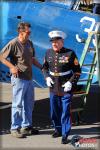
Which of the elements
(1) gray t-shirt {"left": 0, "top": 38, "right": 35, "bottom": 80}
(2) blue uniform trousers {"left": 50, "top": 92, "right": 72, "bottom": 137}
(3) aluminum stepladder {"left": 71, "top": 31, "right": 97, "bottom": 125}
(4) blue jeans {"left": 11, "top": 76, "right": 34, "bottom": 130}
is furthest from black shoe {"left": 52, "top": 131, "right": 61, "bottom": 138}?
(1) gray t-shirt {"left": 0, "top": 38, "right": 35, "bottom": 80}

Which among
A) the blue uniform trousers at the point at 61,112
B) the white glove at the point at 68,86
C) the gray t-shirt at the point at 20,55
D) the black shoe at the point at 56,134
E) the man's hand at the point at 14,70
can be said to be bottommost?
the black shoe at the point at 56,134

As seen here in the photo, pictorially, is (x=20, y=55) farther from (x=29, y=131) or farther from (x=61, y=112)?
(x=29, y=131)

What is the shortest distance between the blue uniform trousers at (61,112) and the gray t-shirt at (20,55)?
0.51 m

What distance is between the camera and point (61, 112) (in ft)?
22.7

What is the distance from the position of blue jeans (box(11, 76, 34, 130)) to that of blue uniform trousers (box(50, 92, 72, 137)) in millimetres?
406

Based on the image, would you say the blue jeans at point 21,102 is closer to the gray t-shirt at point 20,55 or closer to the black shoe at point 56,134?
→ the gray t-shirt at point 20,55

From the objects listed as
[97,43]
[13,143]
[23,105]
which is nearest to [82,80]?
[97,43]

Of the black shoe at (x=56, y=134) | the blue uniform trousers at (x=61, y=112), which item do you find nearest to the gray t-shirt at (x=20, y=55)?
the blue uniform trousers at (x=61, y=112)

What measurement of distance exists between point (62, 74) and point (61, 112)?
22.3 inches

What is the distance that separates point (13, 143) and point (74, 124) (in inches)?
58.2

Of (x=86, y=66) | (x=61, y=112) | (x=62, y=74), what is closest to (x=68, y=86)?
(x=62, y=74)

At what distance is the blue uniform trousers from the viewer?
668 cm

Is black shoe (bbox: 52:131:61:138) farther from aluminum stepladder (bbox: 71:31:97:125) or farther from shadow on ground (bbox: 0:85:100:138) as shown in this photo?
aluminum stepladder (bbox: 71:31:97:125)

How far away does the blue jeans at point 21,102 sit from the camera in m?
7.04
